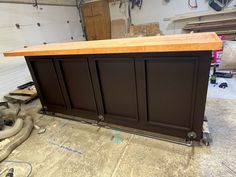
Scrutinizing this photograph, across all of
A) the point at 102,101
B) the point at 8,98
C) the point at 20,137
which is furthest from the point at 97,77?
the point at 8,98

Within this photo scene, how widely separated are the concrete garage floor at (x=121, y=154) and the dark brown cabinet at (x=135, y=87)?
0.19 meters

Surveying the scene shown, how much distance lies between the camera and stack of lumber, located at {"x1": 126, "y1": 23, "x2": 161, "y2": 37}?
4852mm

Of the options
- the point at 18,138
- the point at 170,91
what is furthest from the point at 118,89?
the point at 18,138

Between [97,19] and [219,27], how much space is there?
3.74 metres

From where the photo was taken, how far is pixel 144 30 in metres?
4.95

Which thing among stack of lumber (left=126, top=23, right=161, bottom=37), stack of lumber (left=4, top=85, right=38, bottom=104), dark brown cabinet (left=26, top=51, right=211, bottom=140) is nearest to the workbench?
dark brown cabinet (left=26, top=51, right=211, bottom=140)

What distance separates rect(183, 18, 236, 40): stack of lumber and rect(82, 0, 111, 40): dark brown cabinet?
266 cm

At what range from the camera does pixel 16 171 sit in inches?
60.6

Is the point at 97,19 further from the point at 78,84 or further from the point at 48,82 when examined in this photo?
the point at 78,84

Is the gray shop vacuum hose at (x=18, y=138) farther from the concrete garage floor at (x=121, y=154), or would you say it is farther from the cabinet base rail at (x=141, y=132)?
the cabinet base rail at (x=141, y=132)

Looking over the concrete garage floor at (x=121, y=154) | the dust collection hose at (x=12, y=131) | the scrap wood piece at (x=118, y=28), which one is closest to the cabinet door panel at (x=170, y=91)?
the concrete garage floor at (x=121, y=154)

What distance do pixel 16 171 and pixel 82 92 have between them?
1078 mm

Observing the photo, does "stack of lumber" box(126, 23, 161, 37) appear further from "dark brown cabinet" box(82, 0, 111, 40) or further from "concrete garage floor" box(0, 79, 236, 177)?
"concrete garage floor" box(0, 79, 236, 177)

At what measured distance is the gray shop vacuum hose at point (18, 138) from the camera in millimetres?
1720
